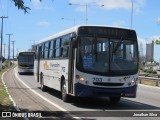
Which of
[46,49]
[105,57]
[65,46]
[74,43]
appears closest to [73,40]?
[74,43]

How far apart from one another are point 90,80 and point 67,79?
1.56m

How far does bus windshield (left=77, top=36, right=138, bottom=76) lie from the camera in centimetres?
1576

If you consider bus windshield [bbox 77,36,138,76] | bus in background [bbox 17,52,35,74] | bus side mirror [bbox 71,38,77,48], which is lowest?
bus in background [bbox 17,52,35,74]

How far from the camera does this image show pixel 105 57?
15875 mm

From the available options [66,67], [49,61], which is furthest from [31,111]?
[49,61]

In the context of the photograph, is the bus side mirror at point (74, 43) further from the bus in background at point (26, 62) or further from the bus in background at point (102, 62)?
the bus in background at point (26, 62)

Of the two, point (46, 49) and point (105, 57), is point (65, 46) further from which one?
point (46, 49)

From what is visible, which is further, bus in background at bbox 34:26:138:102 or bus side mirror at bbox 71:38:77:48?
bus side mirror at bbox 71:38:77:48

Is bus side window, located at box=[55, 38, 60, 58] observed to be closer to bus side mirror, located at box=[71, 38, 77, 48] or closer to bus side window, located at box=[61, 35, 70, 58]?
bus side window, located at box=[61, 35, 70, 58]

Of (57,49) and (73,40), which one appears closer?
(73,40)

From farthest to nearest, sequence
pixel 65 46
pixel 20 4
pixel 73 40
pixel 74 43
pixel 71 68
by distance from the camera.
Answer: pixel 65 46, pixel 71 68, pixel 73 40, pixel 74 43, pixel 20 4

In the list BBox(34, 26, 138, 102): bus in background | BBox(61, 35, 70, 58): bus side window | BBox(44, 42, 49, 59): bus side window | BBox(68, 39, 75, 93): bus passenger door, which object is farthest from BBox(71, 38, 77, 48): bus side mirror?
BBox(44, 42, 49, 59): bus side window

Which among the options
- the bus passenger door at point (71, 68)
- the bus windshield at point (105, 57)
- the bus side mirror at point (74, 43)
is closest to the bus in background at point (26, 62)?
the bus passenger door at point (71, 68)

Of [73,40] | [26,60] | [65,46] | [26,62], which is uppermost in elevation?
[73,40]
